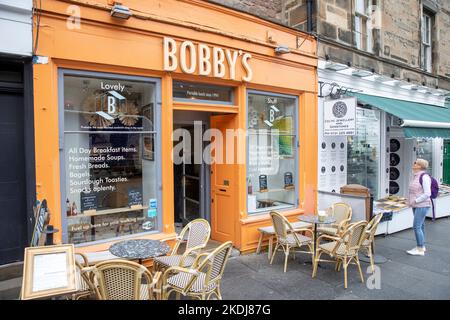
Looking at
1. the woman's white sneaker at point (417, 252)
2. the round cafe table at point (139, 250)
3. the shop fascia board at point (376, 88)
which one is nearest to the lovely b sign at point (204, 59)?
the shop fascia board at point (376, 88)

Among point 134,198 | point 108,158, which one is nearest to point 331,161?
point 134,198

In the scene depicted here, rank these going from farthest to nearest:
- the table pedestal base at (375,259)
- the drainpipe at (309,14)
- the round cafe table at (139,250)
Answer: the drainpipe at (309,14) < the table pedestal base at (375,259) < the round cafe table at (139,250)

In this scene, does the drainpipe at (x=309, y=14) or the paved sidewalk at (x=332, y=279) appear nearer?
the paved sidewalk at (x=332, y=279)

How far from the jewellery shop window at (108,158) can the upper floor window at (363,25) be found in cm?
612

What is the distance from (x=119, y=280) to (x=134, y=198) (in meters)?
2.14

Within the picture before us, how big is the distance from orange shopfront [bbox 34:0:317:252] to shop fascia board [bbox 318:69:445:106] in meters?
0.68

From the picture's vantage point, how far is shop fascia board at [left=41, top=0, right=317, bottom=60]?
14.0 ft

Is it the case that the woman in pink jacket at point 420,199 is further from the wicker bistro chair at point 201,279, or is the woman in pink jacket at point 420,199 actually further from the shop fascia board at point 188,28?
the wicker bistro chair at point 201,279

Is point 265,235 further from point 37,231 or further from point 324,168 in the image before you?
point 37,231

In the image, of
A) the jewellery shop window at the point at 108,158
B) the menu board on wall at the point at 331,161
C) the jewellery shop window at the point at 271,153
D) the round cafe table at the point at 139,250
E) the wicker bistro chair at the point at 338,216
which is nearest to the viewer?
the round cafe table at the point at 139,250

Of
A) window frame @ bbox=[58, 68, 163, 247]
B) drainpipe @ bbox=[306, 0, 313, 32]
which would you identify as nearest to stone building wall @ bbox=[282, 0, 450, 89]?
drainpipe @ bbox=[306, 0, 313, 32]

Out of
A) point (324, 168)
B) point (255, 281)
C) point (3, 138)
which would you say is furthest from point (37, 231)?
point (324, 168)

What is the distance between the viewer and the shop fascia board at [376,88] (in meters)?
7.45
